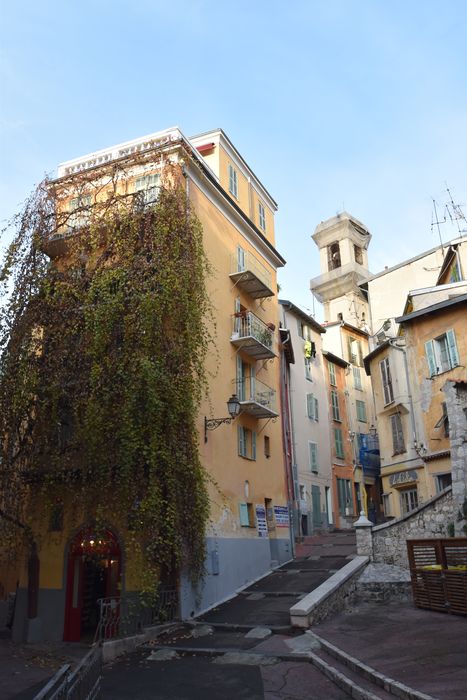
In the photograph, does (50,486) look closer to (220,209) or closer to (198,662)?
(198,662)

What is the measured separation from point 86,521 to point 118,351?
4.38 metres

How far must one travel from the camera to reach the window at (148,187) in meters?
16.3

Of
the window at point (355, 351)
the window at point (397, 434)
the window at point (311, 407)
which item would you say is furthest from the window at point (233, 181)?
the window at point (355, 351)

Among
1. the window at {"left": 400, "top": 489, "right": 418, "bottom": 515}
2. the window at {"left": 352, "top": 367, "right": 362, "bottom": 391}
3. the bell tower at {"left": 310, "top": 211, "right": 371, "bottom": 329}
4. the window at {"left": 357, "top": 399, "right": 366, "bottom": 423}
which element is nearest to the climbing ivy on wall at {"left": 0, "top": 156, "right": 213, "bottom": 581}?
the window at {"left": 400, "top": 489, "right": 418, "bottom": 515}

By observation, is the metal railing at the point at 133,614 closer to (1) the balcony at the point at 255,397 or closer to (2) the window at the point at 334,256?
(1) the balcony at the point at 255,397

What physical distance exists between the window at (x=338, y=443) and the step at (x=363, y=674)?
20594 millimetres

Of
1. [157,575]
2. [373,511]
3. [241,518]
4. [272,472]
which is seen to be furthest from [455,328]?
[373,511]

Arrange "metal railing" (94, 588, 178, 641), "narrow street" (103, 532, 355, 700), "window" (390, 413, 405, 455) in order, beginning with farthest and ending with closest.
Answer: "window" (390, 413, 405, 455) → "metal railing" (94, 588, 178, 641) → "narrow street" (103, 532, 355, 700)

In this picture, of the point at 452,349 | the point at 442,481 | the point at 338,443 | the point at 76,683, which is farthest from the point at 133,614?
the point at 338,443

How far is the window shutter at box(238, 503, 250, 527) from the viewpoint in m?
17.9

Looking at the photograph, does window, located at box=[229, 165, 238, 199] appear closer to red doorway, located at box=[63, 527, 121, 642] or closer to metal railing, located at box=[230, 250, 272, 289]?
metal railing, located at box=[230, 250, 272, 289]

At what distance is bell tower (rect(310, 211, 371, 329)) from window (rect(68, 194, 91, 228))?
2506cm

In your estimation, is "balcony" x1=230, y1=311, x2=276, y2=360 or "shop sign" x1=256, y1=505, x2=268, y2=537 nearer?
"shop sign" x1=256, y1=505, x2=268, y2=537

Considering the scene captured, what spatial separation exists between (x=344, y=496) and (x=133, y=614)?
19.4m
